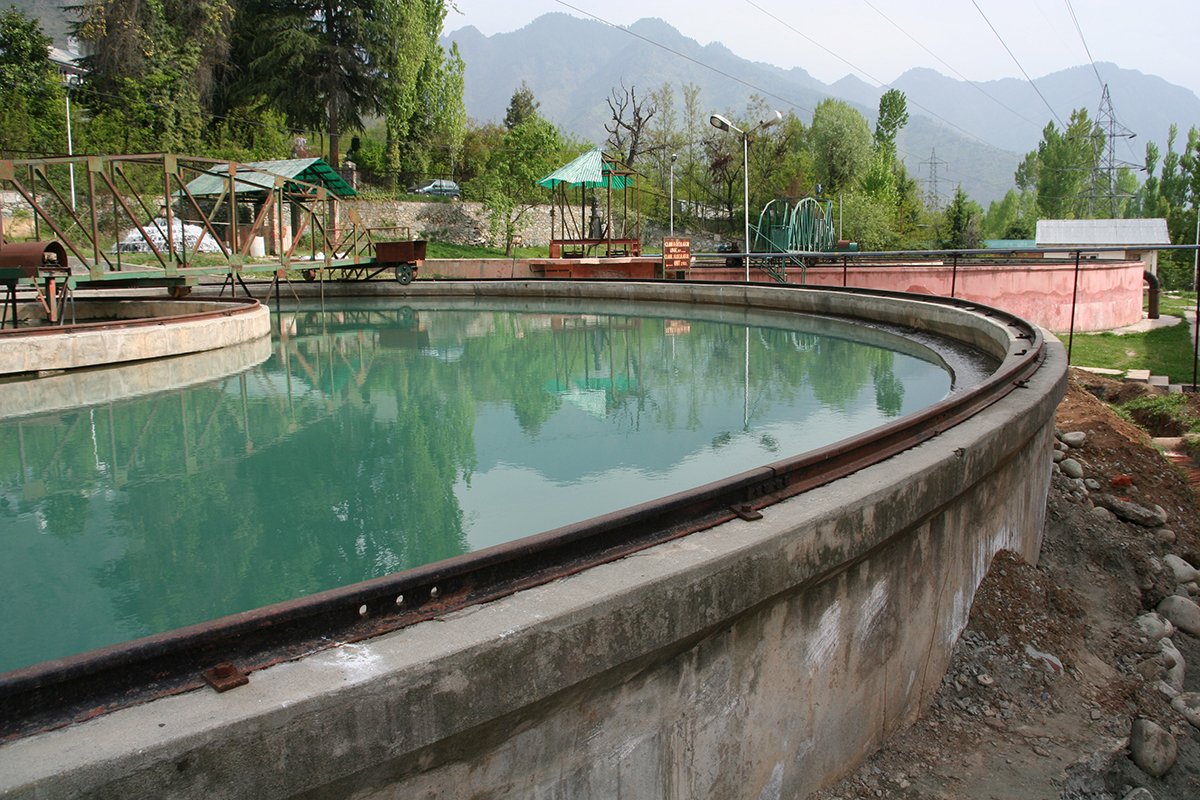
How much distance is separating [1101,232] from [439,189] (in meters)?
42.2

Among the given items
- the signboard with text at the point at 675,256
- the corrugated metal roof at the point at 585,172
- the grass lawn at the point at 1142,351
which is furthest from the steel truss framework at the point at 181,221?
the grass lawn at the point at 1142,351

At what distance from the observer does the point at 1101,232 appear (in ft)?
179

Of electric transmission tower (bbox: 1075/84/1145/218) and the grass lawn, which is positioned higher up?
electric transmission tower (bbox: 1075/84/1145/218)

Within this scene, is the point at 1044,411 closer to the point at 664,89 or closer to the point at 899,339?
the point at 899,339

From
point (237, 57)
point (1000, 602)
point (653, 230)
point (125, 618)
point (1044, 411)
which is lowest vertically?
point (1000, 602)

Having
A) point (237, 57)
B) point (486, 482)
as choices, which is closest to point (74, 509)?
point (486, 482)

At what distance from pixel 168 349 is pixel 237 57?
38297 millimetres

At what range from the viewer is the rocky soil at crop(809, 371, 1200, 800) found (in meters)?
3.95

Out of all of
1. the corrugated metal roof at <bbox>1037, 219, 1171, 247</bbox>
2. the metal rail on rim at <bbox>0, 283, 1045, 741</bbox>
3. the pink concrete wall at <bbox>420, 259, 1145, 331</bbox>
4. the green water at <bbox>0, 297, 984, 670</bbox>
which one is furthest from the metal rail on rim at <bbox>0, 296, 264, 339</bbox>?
the corrugated metal roof at <bbox>1037, 219, 1171, 247</bbox>

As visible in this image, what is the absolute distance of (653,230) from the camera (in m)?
52.7

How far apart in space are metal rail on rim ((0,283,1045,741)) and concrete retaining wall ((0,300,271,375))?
30.7 ft

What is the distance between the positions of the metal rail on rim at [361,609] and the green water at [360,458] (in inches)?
70.0

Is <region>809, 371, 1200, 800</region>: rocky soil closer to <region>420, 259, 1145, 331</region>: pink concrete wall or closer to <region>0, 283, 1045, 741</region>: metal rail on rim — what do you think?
<region>0, 283, 1045, 741</region>: metal rail on rim

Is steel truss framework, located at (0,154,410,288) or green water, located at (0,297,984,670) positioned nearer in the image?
green water, located at (0,297,984,670)
